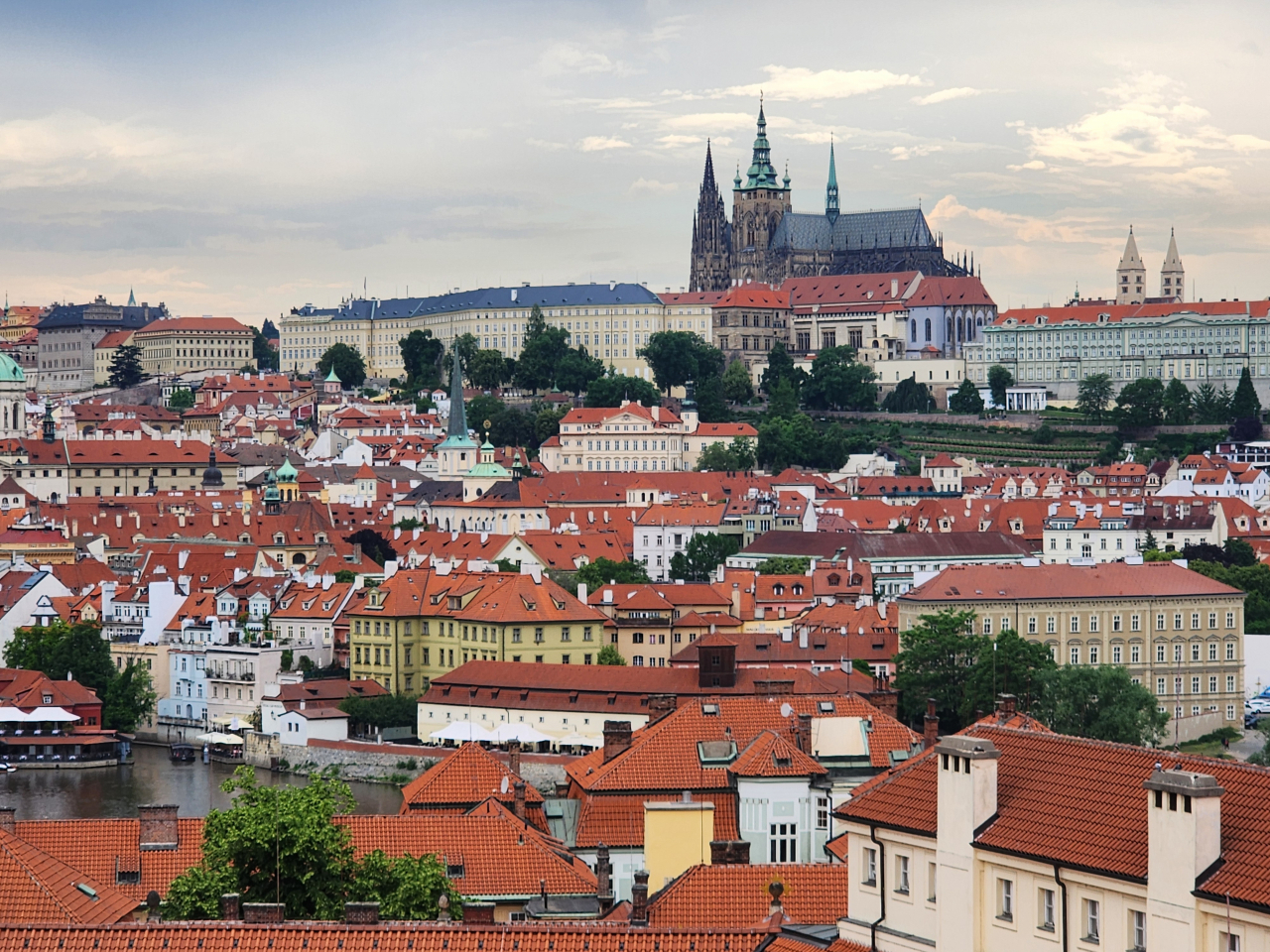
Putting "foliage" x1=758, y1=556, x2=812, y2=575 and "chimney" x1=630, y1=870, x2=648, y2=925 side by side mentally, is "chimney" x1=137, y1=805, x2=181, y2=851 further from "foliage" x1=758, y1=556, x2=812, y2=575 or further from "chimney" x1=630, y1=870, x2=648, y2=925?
"foliage" x1=758, y1=556, x2=812, y2=575

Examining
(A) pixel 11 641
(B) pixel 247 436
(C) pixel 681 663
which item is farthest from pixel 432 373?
(C) pixel 681 663

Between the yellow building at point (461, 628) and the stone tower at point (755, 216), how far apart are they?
110710mm

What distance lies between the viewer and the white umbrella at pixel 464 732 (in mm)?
57438

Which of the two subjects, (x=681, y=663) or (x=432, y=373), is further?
(x=432, y=373)

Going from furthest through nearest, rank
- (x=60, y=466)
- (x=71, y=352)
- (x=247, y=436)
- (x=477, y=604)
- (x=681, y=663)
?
(x=71, y=352) < (x=247, y=436) < (x=60, y=466) < (x=477, y=604) < (x=681, y=663)

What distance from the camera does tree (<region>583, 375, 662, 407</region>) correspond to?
137 meters

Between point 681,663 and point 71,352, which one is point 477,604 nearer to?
point 681,663

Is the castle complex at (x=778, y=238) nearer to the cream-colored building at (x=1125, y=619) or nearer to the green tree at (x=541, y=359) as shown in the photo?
the green tree at (x=541, y=359)

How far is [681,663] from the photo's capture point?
6147 centimetres

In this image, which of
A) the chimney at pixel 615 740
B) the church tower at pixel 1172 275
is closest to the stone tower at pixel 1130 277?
the church tower at pixel 1172 275

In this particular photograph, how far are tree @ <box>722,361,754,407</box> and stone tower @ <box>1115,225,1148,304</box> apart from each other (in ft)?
160

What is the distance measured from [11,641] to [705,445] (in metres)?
59.8

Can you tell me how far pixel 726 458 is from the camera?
124 m

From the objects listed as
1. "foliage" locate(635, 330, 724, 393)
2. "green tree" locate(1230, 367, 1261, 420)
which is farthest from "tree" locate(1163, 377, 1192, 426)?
"foliage" locate(635, 330, 724, 393)
